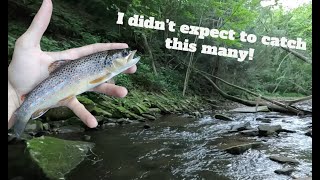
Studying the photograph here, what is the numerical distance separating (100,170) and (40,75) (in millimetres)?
1048

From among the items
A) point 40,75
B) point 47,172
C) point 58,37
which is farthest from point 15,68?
point 47,172

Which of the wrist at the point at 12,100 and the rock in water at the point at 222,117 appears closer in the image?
the wrist at the point at 12,100

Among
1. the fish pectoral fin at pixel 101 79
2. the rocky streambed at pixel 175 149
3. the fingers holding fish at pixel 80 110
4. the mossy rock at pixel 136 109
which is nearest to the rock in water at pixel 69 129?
the rocky streambed at pixel 175 149

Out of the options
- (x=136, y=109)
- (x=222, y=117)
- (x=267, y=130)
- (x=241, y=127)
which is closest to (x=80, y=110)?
(x=136, y=109)

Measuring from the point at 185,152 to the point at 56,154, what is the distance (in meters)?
1.14

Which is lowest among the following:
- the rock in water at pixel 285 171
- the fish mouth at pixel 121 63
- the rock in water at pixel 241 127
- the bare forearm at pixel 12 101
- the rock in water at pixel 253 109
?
the rock in water at pixel 285 171

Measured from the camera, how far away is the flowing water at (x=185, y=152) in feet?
8.36

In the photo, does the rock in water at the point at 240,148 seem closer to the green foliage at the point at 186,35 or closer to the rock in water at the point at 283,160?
the rock in water at the point at 283,160

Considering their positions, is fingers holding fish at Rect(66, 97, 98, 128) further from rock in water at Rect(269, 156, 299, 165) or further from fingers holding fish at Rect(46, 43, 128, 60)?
rock in water at Rect(269, 156, 299, 165)

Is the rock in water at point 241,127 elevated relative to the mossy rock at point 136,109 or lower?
lower

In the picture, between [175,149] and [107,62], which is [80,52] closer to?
[107,62]

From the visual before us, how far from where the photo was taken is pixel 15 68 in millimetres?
1811

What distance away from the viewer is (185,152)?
283cm

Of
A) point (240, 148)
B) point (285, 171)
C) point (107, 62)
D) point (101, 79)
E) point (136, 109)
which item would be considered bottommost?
point (285, 171)
